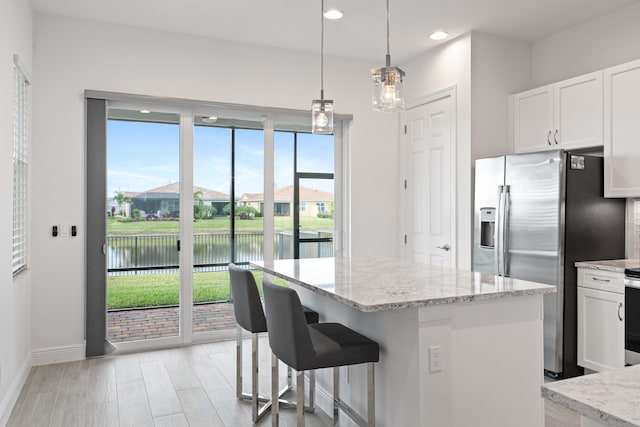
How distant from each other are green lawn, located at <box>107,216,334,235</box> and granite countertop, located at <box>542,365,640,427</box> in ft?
13.2

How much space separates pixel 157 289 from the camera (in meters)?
4.56

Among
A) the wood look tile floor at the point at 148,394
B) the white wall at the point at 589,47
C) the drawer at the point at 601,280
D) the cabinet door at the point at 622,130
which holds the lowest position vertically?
the wood look tile floor at the point at 148,394

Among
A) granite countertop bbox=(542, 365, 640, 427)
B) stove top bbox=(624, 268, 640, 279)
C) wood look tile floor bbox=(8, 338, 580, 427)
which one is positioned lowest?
wood look tile floor bbox=(8, 338, 580, 427)

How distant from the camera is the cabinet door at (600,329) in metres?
3.33

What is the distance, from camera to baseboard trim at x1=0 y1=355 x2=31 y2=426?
286cm

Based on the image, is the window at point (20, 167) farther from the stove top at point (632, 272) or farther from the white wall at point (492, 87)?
the stove top at point (632, 272)

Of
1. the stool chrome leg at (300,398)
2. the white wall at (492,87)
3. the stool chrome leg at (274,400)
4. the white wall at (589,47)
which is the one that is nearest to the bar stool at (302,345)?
the stool chrome leg at (300,398)

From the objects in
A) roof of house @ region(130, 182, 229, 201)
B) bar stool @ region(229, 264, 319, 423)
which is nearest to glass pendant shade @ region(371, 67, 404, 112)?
bar stool @ region(229, 264, 319, 423)

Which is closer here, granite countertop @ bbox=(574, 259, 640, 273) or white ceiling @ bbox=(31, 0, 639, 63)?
granite countertop @ bbox=(574, 259, 640, 273)

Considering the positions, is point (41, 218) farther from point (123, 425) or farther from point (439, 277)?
point (439, 277)

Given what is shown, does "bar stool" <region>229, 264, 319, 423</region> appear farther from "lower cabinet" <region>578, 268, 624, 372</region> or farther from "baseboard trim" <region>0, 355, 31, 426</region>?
"lower cabinet" <region>578, 268, 624, 372</region>

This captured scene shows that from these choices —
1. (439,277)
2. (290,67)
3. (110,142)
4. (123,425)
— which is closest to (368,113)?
(290,67)

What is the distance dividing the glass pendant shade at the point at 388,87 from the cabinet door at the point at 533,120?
224 centimetres

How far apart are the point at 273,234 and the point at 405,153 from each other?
1767 mm
